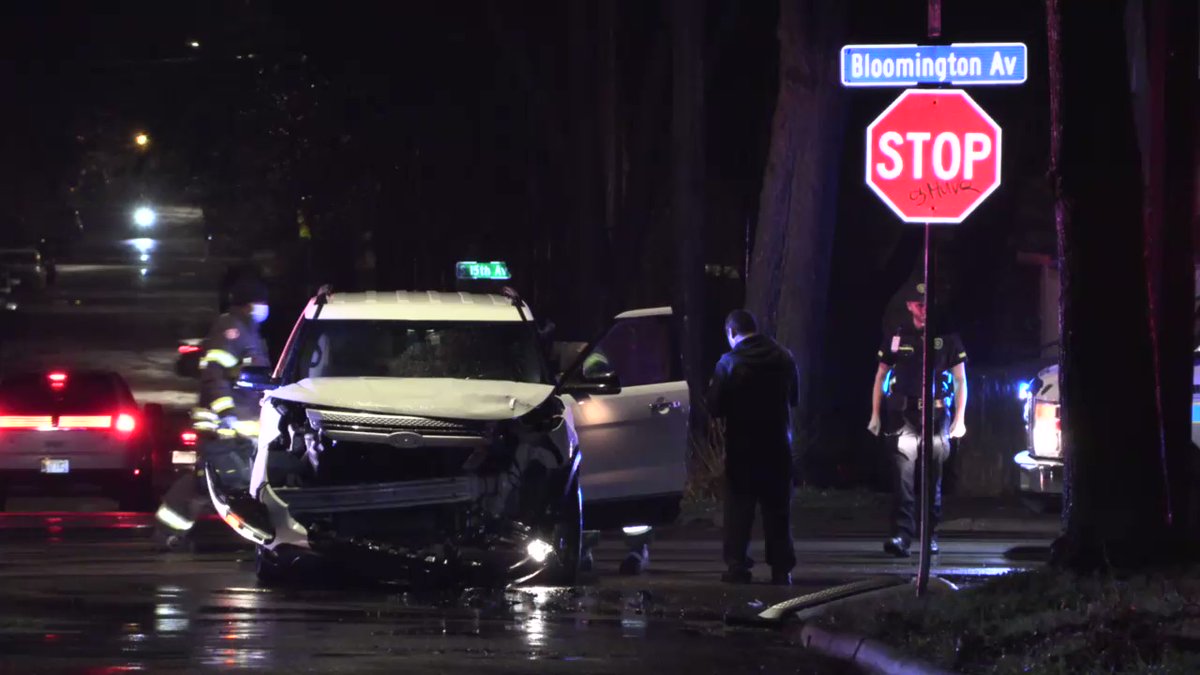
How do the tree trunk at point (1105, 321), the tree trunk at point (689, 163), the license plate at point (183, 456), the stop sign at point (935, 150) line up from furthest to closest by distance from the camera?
the tree trunk at point (689, 163)
the license plate at point (183, 456)
the stop sign at point (935, 150)
the tree trunk at point (1105, 321)

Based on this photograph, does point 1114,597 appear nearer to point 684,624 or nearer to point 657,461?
point 684,624

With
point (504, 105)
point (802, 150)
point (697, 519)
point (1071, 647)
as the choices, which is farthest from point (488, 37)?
point (1071, 647)

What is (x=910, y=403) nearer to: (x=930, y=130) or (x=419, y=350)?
(x=419, y=350)

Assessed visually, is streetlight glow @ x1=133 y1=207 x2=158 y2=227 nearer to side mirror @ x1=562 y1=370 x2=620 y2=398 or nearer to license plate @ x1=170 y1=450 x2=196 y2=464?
license plate @ x1=170 y1=450 x2=196 y2=464

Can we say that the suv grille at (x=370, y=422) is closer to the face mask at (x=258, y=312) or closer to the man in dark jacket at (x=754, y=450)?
the man in dark jacket at (x=754, y=450)

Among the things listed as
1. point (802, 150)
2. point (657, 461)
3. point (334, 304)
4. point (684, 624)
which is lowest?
point (684, 624)

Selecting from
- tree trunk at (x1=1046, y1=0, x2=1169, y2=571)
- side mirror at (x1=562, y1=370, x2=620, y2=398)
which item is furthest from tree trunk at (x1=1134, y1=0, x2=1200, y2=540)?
side mirror at (x1=562, y1=370, x2=620, y2=398)

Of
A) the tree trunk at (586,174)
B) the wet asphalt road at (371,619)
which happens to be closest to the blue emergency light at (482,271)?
the tree trunk at (586,174)

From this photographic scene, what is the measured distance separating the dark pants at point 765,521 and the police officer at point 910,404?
1684 millimetres

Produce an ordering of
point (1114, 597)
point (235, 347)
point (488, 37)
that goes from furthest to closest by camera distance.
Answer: point (488, 37)
point (235, 347)
point (1114, 597)

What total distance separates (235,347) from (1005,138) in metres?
13.7

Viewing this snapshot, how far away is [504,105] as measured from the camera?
36562 mm

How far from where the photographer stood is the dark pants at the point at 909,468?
48.3 ft

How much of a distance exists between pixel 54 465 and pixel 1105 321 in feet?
40.4
